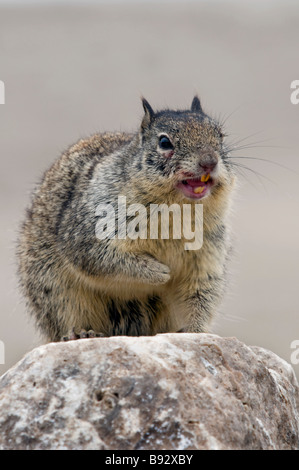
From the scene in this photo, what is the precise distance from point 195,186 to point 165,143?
48 cm

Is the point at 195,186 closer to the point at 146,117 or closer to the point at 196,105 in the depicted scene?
the point at 146,117

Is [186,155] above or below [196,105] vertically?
below

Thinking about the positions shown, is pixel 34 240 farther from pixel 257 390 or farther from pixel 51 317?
pixel 257 390

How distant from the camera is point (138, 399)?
4.89m

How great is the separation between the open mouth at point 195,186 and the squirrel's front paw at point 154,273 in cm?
66

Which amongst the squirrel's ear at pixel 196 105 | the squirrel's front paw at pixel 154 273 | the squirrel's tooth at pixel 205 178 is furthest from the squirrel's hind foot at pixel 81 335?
the squirrel's ear at pixel 196 105

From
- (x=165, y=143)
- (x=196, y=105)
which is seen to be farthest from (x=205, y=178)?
(x=196, y=105)

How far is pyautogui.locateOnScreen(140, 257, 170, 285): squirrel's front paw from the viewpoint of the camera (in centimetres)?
707

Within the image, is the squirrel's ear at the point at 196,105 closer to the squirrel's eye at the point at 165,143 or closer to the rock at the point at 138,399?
the squirrel's eye at the point at 165,143

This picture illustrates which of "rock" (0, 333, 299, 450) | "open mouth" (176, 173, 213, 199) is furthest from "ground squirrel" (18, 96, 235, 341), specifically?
"rock" (0, 333, 299, 450)

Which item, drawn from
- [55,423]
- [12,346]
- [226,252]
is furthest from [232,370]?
[12,346]

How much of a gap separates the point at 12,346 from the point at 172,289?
9424 millimetres

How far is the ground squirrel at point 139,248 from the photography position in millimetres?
7012
